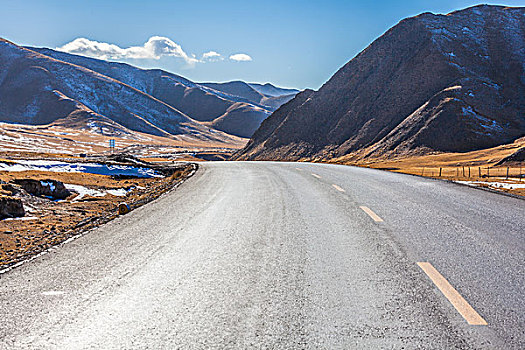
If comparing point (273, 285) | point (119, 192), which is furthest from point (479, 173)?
point (273, 285)

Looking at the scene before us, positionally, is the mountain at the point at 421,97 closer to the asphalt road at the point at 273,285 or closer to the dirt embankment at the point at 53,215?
the dirt embankment at the point at 53,215

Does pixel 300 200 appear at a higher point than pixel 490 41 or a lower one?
lower

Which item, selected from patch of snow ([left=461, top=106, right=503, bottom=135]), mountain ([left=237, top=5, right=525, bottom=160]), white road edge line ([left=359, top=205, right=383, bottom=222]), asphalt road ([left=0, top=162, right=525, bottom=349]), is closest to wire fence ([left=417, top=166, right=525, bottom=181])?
mountain ([left=237, top=5, right=525, bottom=160])

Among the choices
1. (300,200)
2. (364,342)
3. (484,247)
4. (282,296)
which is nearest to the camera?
(364,342)

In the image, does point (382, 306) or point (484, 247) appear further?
point (484, 247)

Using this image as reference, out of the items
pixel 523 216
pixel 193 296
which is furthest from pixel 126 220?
pixel 523 216

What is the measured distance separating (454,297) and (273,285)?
1818 mm

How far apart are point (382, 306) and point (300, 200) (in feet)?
21.2

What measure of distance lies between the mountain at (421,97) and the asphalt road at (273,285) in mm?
60850

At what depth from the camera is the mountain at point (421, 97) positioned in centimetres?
6506

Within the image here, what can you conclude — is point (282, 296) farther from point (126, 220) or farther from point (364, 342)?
point (126, 220)

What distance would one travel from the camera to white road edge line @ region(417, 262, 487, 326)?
3457 mm

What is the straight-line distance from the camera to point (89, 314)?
11.9ft

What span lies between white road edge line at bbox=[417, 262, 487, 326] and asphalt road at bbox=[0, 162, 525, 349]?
54 mm
